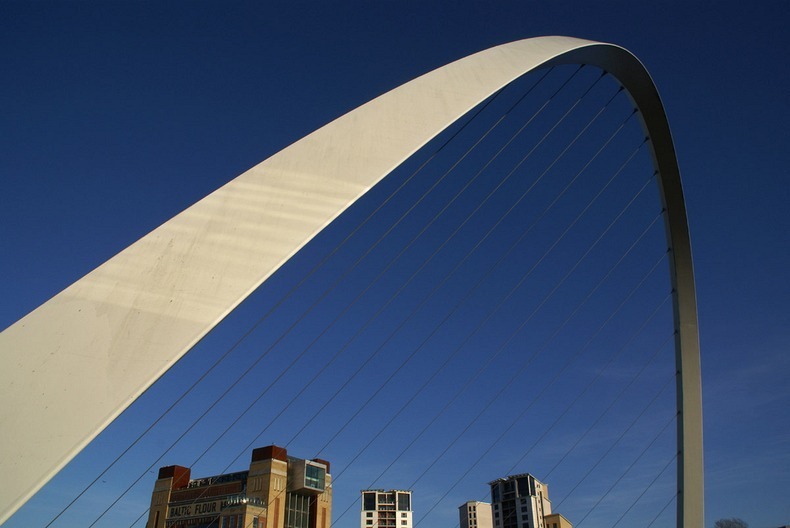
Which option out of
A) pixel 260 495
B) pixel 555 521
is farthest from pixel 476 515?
pixel 260 495

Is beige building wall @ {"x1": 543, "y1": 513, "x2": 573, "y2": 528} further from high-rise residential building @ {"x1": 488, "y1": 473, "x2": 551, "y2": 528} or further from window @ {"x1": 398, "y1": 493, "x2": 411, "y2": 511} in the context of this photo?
window @ {"x1": 398, "y1": 493, "x2": 411, "y2": 511}

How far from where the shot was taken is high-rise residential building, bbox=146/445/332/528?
55281 mm

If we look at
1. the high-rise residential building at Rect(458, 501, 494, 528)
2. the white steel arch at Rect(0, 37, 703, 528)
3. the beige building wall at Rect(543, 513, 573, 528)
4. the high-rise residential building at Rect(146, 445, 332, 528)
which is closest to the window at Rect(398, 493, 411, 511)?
the high-rise residential building at Rect(458, 501, 494, 528)

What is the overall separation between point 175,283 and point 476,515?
339 feet

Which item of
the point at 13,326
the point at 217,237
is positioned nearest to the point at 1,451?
the point at 13,326

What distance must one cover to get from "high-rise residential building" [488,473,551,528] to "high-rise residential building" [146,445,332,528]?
3269cm

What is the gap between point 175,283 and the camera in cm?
441

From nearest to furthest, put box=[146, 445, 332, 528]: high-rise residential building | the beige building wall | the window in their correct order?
1. box=[146, 445, 332, 528]: high-rise residential building
2. the beige building wall
3. the window

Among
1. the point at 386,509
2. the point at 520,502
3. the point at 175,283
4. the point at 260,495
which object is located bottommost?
the point at 175,283

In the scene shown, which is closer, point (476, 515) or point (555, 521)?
point (555, 521)

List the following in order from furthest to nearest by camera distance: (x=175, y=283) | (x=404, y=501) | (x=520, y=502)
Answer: (x=404, y=501), (x=520, y=502), (x=175, y=283)

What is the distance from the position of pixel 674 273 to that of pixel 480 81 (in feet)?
35.8

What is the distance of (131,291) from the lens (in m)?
4.34

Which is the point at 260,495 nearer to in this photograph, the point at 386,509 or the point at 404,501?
the point at 386,509
